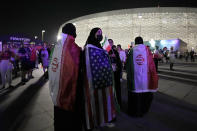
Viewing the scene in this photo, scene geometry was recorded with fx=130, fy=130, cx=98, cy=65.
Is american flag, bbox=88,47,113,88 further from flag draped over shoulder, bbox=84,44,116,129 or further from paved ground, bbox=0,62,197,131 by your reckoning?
paved ground, bbox=0,62,197,131

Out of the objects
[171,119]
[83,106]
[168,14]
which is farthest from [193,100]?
[168,14]

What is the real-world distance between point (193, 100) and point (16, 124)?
4615 mm

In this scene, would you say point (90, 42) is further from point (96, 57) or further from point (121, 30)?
point (121, 30)

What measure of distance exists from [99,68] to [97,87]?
0.78 feet

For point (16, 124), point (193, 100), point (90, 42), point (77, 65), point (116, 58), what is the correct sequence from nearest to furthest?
1. point (77, 65)
2. point (90, 42)
3. point (16, 124)
4. point (116, 58)
5. point (193, 100)

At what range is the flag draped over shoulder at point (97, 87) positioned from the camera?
Answer: 160 cm

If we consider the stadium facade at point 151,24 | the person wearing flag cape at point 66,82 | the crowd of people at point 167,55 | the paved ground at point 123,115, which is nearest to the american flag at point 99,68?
the person wearing flag cape at point 66,82

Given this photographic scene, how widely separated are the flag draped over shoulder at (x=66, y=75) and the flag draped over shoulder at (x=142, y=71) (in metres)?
1.66

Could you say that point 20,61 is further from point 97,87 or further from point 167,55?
point 167,55

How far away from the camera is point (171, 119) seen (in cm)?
279

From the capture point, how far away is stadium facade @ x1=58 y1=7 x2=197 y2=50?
44.6 m

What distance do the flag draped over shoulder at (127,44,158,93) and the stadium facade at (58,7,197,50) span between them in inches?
1790

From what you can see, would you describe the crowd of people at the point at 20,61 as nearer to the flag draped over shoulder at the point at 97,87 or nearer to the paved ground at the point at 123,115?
the paved ground at the point at 123,115

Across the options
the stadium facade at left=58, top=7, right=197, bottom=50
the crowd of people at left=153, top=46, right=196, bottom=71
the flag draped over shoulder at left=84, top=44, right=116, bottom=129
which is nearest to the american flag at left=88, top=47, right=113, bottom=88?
the flag draped over shoulder at left=84, top=44, right=116, bottom=129
